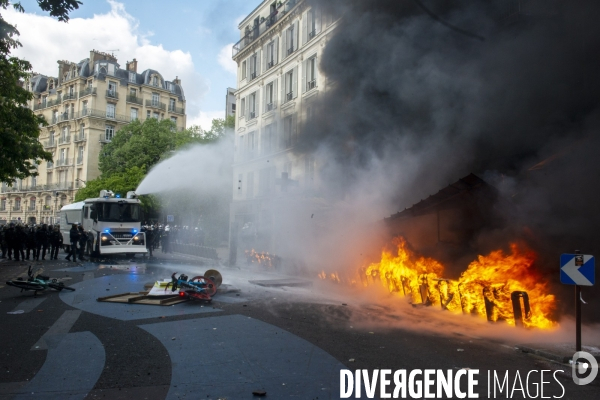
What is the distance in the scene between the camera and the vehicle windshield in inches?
711

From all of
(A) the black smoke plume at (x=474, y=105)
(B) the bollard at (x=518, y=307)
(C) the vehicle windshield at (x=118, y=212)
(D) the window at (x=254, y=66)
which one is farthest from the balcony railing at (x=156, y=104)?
(B) the bollard at (x=518, y=307)

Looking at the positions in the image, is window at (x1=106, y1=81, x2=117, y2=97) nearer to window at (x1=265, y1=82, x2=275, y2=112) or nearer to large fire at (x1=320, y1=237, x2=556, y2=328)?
window at (x1=265, y1=82, x2=275, y2=112)

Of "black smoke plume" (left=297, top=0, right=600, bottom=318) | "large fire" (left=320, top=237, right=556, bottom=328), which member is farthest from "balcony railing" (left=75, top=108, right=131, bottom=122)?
"large fire" (left=320, top=237, right=556, bottom=328)

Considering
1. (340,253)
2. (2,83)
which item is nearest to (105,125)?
(2,83)

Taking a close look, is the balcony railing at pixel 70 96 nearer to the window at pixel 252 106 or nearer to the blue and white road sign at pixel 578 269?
the window at pixel 252 106

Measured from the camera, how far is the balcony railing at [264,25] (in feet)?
77.0

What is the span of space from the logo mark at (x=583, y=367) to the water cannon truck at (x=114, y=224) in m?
16.4

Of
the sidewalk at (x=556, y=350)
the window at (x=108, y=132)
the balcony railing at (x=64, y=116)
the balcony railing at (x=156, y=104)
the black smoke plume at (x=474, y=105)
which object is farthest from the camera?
the balcony railing at (x=156, y=104)

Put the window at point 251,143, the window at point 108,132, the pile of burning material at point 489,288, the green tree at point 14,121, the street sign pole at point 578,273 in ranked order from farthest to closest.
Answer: the window at point 108,132 < the window at point 251,143 < the green tree at point 14,121 < the pile of burning material at point 489,288 < the street sign pole at point 578,273

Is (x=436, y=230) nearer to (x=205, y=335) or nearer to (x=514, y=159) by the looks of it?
(x=514, y=159)

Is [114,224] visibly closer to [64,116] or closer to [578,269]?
[578,269]

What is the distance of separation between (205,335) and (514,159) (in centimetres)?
755

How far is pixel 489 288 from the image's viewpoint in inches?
289

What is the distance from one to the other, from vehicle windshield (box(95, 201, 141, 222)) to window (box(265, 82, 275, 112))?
992cm
